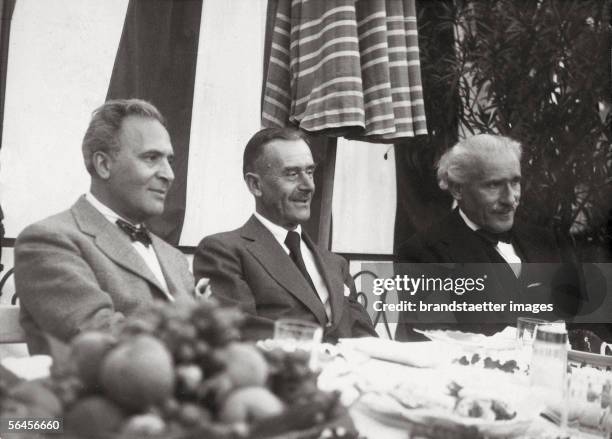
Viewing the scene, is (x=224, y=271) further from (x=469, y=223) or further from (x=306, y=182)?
(x=469, y=223)

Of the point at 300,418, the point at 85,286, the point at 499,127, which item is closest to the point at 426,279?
the point at 499,127

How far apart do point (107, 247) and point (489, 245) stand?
4.77ft

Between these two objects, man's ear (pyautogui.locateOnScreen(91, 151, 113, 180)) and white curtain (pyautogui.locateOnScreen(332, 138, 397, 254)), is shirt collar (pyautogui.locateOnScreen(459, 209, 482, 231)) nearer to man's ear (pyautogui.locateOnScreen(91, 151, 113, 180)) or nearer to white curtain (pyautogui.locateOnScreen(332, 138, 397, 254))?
white curtain (pyautogui.locateOnScreen(332, 138, 397, 254))

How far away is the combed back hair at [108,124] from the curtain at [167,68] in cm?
22

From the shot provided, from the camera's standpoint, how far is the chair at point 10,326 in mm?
1395

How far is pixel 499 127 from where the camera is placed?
8.34ft

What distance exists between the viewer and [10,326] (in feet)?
4.60

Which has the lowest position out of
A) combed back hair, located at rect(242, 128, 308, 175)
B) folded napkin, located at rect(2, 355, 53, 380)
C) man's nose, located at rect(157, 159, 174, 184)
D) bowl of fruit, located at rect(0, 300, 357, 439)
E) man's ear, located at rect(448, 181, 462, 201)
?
folded napkin, located at rect(2, 355, 53, 380)

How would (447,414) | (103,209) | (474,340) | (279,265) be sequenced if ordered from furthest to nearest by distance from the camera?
(279,265) < (474,340) < (103,209) < (447,414)

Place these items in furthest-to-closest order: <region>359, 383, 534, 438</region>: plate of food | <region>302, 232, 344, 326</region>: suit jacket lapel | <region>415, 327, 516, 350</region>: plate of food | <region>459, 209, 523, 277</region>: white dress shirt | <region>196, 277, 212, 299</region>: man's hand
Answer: <region>459, 209, 523, 277</region>: white dress shirt, <region>302, 232, 344, 326</region>: suit jacket lapel, <region>415, 327, 516, 350</region>: plate of food, <region>196, 277, 212, 299</region>: man's hand, <region>359, 383, 534, 438</region>: plate of food

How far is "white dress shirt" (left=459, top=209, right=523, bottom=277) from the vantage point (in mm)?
2334

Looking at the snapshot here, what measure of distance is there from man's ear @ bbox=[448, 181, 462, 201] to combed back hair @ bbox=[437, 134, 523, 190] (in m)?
0.01

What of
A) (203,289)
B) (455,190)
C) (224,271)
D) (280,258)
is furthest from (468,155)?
(203,289)

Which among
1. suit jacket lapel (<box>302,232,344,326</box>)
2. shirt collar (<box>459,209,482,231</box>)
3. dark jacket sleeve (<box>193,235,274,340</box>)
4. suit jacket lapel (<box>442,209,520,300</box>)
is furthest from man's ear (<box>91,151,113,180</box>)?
shirt collar (<box>459,209,482,231</box>)
